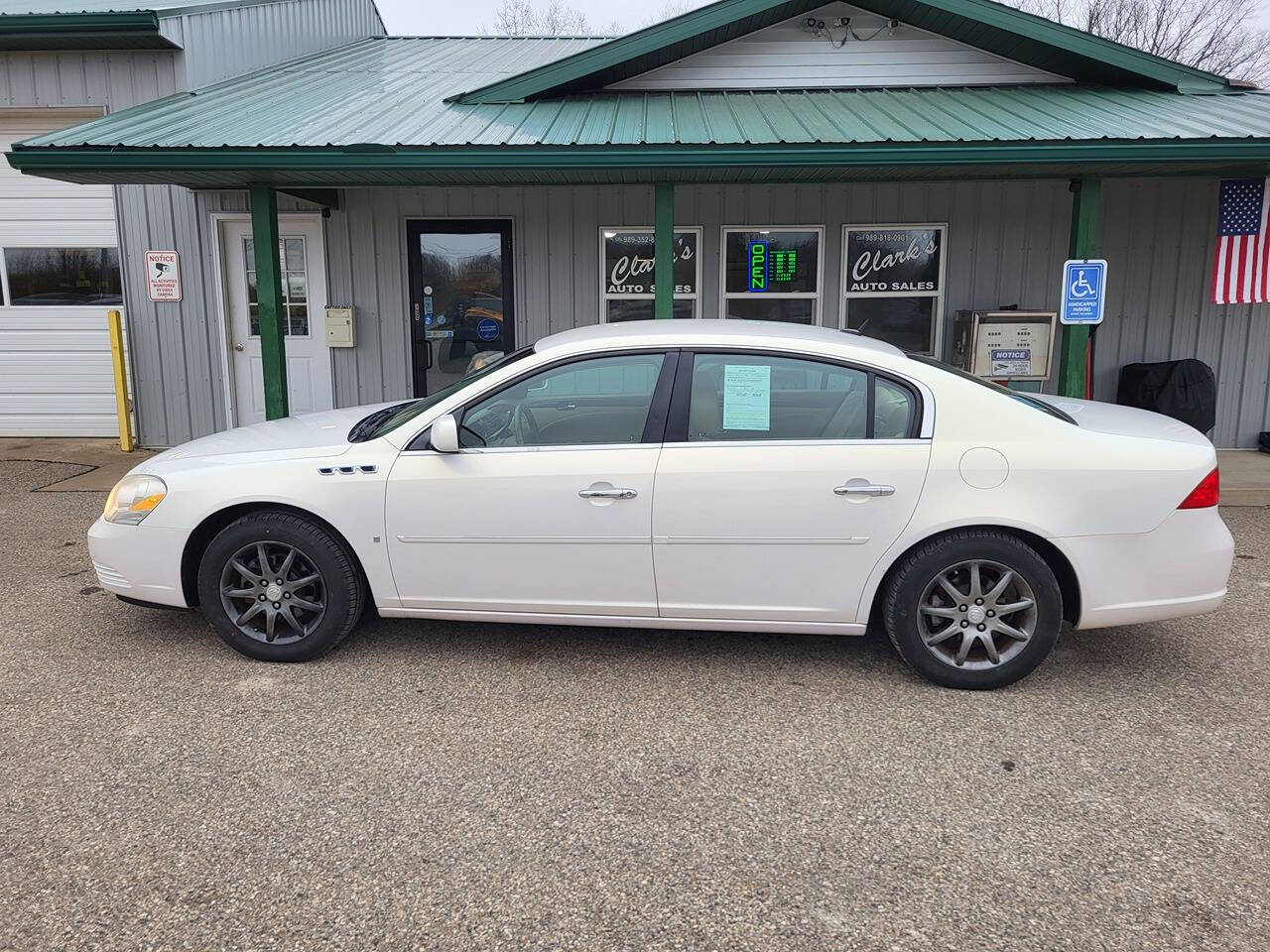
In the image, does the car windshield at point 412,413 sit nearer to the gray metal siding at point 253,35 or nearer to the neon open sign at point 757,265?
the neon open sign at point 757,265

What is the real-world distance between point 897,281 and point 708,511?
642 centimetres

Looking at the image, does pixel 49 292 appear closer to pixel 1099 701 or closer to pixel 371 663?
pixel 371 663

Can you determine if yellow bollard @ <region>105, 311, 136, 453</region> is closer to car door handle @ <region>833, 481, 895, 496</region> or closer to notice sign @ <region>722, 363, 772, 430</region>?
notice sign @ <region>722, 363, 772, 430</region>

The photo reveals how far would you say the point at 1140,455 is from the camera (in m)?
3.82

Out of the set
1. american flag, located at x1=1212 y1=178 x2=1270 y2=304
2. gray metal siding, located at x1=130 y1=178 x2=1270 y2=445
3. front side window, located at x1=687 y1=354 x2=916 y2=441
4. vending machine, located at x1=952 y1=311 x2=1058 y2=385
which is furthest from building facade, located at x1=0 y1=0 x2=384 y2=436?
american flag, located at x1=1212 y1=178 x2=1270 y2=304

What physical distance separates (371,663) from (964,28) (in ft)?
24.4

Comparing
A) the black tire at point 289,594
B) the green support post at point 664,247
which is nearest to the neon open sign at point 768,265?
the green support post at point 664,247

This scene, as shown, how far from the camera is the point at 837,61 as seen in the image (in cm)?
→ 843

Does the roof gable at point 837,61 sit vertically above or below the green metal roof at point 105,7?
below

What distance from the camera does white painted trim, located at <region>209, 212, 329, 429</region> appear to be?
368 inches

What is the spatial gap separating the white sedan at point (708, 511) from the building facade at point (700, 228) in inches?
157

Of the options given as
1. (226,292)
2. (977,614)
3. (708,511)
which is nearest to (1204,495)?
(977,614)

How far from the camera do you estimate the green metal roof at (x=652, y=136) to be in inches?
254

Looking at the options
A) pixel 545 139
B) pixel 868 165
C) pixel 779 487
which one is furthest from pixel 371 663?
pixel 868 165
